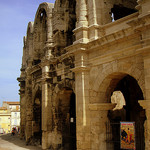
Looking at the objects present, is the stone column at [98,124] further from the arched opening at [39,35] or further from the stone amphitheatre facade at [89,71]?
the arched opening at [39,35]

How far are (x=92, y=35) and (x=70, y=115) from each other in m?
4.69

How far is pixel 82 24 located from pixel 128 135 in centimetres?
449

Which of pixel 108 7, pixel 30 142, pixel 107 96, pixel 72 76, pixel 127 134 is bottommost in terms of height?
pixel 30 142

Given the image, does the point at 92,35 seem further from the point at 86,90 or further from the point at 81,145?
the point at 81,145

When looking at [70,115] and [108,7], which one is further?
[70,115]

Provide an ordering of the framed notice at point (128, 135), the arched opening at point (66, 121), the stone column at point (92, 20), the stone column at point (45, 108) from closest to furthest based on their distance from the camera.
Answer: the framed notice at point (128, 135) → the stone column at point (92, 20) → the arched opening at point (66, 121) → the stone column at point (45, 108)

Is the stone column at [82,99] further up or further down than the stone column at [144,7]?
further down

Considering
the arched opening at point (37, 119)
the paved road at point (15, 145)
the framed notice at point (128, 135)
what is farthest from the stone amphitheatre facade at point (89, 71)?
the paved road at point (15, 145)

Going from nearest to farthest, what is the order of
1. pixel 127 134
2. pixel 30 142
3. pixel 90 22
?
pixel 127 134, pixel 90 22, pixel 30 142

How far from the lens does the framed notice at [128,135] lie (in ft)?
23.6

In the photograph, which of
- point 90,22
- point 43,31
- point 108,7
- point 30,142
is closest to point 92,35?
point 90,22

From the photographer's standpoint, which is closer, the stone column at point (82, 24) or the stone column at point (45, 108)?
the stone column at point (82, 24)

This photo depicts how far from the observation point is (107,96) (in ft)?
28.8

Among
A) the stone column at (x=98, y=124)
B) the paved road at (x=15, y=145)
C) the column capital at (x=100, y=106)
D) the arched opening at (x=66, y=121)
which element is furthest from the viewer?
the paved road at (x=15, y=145)
